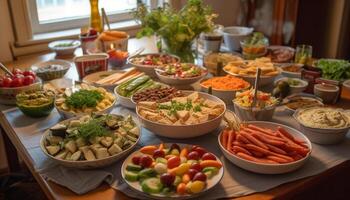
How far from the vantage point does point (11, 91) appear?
1634 mm

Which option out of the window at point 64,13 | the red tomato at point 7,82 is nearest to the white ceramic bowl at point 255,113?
the red tomato at point 7,82

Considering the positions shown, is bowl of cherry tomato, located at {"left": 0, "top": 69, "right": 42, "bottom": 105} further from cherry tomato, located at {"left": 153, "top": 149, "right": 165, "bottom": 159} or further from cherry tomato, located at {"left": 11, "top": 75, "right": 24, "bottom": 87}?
cherry tomato, located at {"left": 153, "top": 149, "right": 165, "bottom": 159}

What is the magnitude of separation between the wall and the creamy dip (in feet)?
5.79

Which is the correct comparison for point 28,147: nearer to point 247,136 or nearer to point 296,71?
point 247,136

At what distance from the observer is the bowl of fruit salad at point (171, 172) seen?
101 cm

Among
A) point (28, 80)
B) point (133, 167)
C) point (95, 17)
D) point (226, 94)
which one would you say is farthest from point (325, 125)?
point (95, 17)

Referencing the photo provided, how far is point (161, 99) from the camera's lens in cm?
152

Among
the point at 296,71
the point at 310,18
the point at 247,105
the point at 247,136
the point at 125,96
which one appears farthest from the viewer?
the point at 310,18

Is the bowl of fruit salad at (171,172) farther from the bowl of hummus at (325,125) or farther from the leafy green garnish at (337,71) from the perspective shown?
the leafy green garnish at (337,71)

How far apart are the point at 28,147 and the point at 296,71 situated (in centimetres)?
128

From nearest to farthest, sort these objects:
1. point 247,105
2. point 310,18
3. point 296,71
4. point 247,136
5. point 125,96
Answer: point 247,136
point 247,105
point 125,96
point 296,71
point 310,18

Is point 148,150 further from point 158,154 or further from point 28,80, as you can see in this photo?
point 28,80

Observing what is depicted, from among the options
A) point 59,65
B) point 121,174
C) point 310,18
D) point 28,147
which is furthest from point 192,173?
point 310,18

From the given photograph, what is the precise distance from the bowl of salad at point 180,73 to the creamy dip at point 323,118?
0.54 m
